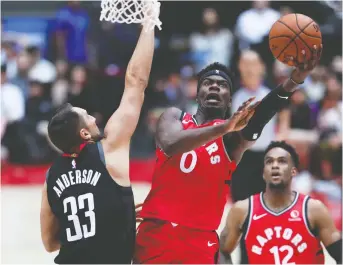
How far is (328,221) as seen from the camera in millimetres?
7113

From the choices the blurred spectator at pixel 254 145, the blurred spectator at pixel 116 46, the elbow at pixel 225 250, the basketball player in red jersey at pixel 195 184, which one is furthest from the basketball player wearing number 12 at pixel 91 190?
the blurred spectator at pixel 116 46

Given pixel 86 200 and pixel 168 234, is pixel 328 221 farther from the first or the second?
pixel 86 200

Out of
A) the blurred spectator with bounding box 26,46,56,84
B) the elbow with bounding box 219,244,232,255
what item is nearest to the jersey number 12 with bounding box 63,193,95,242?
the elbow with bounding box 219,244,232,255

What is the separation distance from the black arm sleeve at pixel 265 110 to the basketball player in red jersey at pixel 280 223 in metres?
1.40

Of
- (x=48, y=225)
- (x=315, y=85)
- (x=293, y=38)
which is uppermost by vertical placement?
(x=293, y=38)

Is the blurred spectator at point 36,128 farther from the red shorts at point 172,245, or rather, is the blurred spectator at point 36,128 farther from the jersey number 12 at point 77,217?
the jersey number 12 at point 77,217

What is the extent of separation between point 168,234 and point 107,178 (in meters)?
0.71

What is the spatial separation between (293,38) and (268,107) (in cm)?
49

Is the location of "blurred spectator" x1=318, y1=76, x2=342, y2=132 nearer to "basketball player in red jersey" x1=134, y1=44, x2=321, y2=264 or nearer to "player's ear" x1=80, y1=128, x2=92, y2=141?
"basketball player in red jersey" x1=134, y1=44, x2=321, y2=264

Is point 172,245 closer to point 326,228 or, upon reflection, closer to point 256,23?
point 326,228

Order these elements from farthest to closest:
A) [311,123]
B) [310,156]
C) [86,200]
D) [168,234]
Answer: [311,123]
[310,156]
[168,234]
[86,200]

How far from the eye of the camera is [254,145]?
9.01m

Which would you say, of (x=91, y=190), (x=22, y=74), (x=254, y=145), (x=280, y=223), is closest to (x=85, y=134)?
(x=91, y=190)

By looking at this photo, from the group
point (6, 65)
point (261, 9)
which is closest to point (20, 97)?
point (6, 65)
